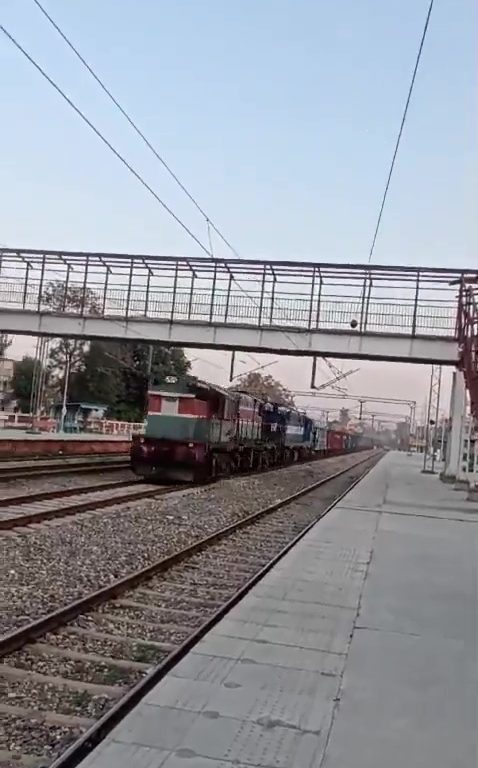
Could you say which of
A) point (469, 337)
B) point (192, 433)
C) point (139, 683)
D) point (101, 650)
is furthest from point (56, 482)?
point (139, 683)

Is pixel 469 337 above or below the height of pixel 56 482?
above

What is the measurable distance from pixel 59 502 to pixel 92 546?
4.84 metres

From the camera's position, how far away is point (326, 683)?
5617 mm

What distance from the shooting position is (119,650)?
22.4 ft

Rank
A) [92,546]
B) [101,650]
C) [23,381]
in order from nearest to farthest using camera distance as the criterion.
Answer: [101,650] → [92,546] → [23,381]

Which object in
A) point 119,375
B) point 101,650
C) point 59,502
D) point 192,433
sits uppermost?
point 119,375

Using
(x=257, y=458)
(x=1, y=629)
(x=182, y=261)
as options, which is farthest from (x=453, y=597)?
(x=257, y=458)

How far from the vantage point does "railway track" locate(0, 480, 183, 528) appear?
13445 millimetres

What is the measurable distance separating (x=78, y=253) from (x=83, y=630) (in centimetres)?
2527

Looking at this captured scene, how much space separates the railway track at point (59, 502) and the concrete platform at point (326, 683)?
4.84 m

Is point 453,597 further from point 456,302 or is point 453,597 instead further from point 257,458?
point 257,458

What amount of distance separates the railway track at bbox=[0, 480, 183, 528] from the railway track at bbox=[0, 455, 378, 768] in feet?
10.5

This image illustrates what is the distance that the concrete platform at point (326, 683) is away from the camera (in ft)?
14.3

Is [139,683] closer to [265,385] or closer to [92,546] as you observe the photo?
[92,546]
